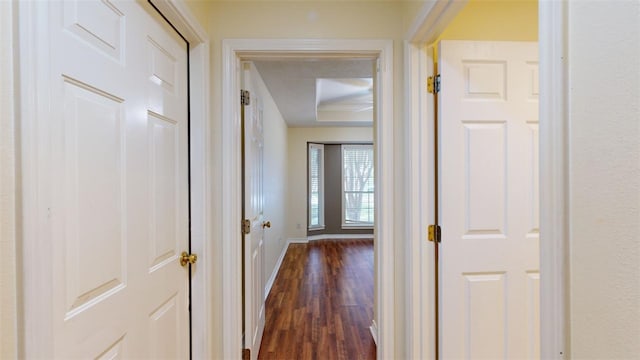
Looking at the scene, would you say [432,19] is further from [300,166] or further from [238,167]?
[300,166]

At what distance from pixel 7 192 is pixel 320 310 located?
8.94ft

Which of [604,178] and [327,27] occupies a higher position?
[327,27]

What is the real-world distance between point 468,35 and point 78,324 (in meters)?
2.02

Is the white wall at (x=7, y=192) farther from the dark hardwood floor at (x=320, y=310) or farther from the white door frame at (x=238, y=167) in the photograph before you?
the dark hardwood floor at (x=320, y=310)

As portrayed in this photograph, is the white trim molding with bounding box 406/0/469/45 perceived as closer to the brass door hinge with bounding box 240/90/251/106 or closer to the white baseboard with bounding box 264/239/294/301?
the brass door hinge with bounding box 240/90/251/106

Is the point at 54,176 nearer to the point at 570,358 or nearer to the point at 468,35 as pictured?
the point at 570,358

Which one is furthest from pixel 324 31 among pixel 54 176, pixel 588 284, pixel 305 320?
pixel 305 320

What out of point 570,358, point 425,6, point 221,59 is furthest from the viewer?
point 221,59

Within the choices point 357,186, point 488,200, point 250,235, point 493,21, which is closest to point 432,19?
point 493,21

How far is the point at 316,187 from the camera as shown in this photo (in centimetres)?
652

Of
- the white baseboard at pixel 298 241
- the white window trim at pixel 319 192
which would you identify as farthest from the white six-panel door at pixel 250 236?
the white window trim at pixel 319 192

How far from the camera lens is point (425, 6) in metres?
1.32

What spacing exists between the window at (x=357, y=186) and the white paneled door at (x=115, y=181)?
17.9 feet

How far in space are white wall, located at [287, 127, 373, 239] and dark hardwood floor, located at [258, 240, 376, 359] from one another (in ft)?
4.04
